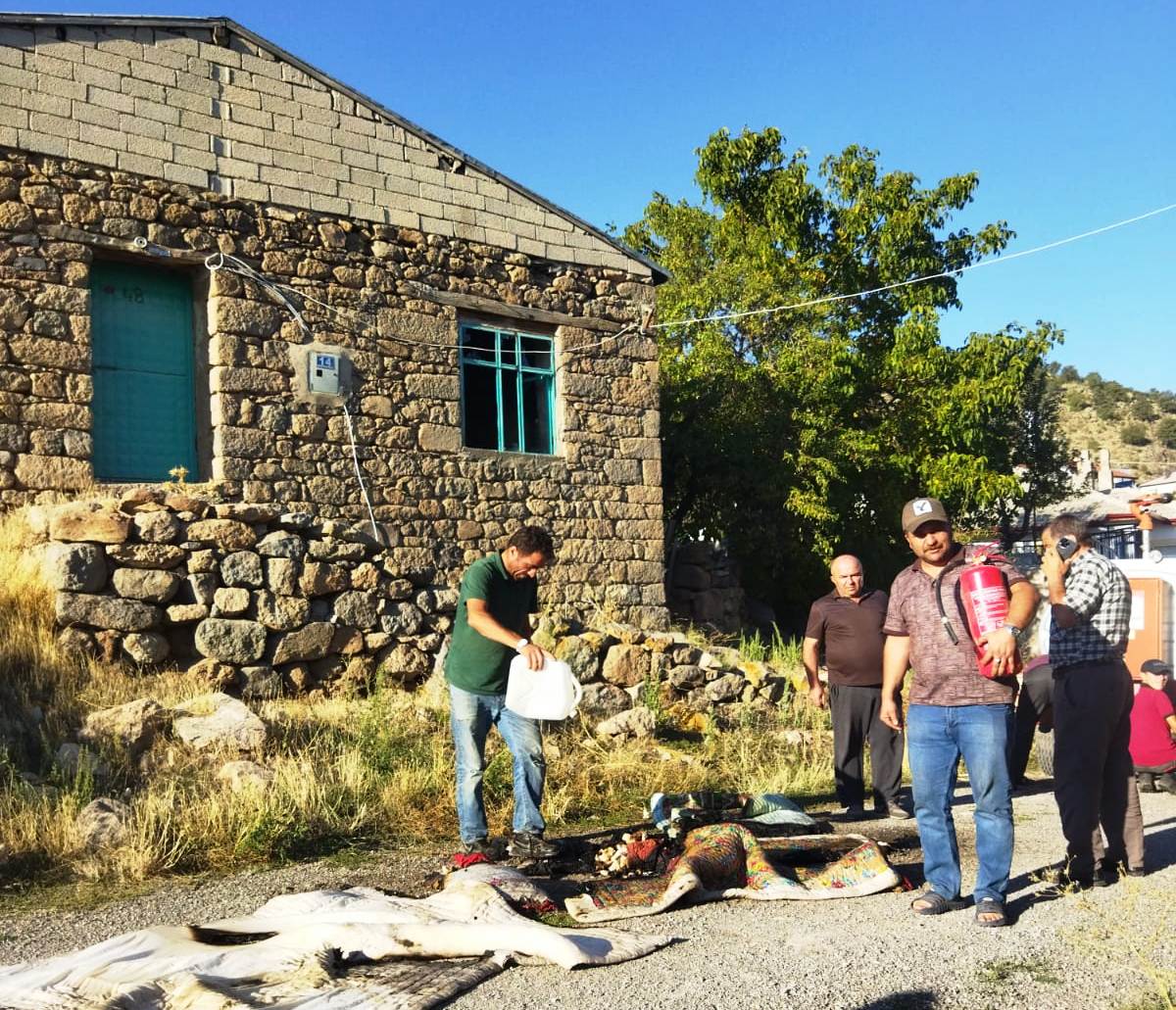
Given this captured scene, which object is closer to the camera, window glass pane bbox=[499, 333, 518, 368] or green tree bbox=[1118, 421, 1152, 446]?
window glass pane bbox=[499, 333, 518, 368]

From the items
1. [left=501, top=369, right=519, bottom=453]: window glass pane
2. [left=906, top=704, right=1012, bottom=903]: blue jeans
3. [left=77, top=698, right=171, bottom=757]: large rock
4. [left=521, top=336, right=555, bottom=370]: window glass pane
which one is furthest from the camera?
[left=521, top=336, right=555, bottom=370]: window glass pane

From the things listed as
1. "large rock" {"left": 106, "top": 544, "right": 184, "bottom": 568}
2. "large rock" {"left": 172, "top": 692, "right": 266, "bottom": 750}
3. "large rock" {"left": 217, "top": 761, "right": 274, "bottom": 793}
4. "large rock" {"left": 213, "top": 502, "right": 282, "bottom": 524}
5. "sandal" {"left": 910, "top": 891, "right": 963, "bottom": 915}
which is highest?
"large rock" {"left": 213, "top": 502, "right": 282, "bottom": 524}

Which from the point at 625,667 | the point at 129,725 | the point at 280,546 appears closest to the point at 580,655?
the point at 625,667

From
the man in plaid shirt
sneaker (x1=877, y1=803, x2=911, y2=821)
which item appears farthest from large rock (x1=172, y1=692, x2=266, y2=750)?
the man in plaid shirt

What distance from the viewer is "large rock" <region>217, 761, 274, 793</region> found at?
260 inches

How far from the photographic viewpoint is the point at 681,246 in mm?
21781

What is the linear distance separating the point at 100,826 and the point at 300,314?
21.5 feet

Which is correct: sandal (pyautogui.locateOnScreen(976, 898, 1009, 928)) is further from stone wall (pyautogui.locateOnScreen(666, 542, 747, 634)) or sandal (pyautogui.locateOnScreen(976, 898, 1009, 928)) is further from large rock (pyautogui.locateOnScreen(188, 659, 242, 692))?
stone wall (pyautogui.locateOnScreen(666, 542, 747, 634))

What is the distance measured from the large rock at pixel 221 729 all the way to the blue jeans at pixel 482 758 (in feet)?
6.32

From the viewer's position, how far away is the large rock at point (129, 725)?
7246 mm

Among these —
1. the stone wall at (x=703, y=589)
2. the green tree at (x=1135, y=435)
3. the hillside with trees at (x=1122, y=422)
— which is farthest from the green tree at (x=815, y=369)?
the green tree at (x=1135, y=435)

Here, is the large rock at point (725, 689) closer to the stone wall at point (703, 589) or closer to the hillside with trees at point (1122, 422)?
the stone wall at point (703, 589)

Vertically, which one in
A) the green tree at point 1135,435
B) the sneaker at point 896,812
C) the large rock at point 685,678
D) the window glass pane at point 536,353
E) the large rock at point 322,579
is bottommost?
the sneaker at point 896,812

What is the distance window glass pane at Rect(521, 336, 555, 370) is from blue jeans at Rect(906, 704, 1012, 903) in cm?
863
